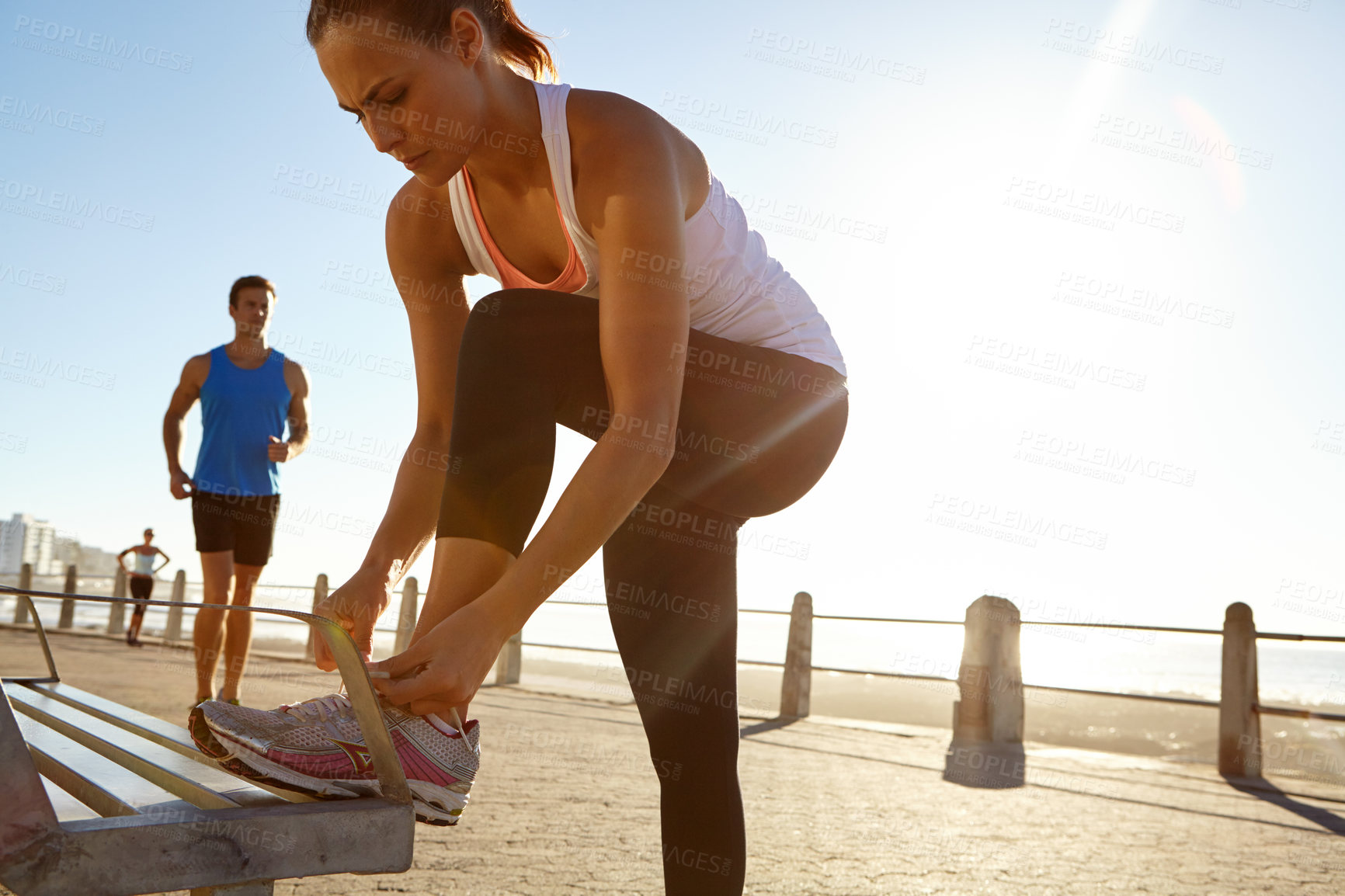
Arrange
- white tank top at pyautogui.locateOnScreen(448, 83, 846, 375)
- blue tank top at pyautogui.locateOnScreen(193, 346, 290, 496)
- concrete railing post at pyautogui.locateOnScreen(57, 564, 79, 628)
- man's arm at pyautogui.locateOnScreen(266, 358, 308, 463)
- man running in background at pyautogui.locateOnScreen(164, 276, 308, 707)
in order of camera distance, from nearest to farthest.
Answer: white tank top at pyautogui.locateOnScreen(448, 83, 846, 375)
man running in background at pyautogui.locateOnScreen(164, 276, 308, 707)
blue tank top at pyautogui.locateOnScreen(193, 346, 290, 496)
man's arm at pyautogui.locateOnScreen(266, 358, 308, 463)
concrete railing post at pyautogui.locateOnScreen(57, 564, 79, 628)

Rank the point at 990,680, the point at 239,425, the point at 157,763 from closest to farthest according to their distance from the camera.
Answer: the point at 157,763
the point at 239,425
the point at 990,680

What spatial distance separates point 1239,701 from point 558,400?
745 cm

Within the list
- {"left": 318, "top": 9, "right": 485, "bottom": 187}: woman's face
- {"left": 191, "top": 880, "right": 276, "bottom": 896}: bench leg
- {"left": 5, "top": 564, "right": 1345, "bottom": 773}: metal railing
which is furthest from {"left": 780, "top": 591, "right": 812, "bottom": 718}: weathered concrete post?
{"left": 191, "top": 880, "right": 276, "bottom": 896}: bench leg

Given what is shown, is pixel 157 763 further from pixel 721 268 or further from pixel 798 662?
pixel 798 662

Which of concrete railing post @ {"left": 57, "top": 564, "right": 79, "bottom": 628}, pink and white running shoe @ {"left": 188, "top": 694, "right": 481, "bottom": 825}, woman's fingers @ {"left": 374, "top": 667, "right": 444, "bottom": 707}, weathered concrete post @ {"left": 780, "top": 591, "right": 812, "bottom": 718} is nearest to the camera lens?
pink and white running shoe @ {"left": 188, "top": 694, "right": 481, "bottom": 825}

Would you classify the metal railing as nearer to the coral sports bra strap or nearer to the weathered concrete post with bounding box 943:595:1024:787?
the weathered concrete post with bounding box 943:595:1024:787

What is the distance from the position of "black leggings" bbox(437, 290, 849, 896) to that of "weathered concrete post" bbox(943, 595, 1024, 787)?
6929 mm

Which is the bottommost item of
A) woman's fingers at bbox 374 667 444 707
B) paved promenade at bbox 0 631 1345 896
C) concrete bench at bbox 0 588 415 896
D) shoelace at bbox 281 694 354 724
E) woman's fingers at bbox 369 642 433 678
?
paved promenade at bbox 0 631 1345 896

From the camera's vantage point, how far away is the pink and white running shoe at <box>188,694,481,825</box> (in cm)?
104

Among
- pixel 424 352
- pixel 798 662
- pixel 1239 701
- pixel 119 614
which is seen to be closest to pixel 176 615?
pixel 119 614

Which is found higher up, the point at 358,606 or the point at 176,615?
the point at 358,606

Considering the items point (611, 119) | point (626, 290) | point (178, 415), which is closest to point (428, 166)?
point (611, 119)

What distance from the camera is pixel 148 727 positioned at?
141cm

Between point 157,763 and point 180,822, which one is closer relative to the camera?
point 180,822
